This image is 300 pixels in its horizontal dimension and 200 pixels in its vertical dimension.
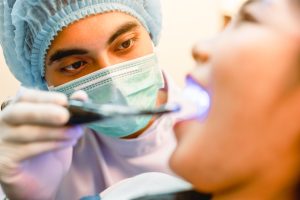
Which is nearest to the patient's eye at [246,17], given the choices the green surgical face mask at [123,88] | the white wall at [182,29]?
the green surgical face mask at [123,88]

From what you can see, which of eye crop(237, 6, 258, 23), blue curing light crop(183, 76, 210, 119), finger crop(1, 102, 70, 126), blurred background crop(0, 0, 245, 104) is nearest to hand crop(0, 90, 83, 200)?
finger crop(1, 102, 70, 126)

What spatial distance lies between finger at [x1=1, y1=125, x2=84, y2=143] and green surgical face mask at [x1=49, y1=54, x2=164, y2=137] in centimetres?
34

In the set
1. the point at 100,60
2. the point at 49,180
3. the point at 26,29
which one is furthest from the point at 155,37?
the point at 49,180

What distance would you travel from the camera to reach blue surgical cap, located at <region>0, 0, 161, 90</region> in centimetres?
118

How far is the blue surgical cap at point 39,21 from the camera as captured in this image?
118cm

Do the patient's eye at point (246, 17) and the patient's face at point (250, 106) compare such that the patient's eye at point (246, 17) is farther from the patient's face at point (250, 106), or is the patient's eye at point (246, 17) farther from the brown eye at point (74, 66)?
the brown eye at point (74, 66)

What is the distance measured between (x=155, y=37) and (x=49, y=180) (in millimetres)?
658

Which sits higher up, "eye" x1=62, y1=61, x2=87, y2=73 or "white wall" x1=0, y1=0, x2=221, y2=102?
"white wall" x1=0, y1=0, x2=221, y2=102

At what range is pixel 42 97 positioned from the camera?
2.65 ft

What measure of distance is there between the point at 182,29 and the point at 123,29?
2.48ft

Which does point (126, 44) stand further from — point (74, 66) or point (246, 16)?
point (246, 16)

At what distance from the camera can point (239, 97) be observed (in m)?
0.60

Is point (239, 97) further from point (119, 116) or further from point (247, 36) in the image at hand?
point (119, 116)

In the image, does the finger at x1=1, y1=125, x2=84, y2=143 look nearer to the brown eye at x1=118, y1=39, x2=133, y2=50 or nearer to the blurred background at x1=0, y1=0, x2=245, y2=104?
the brown eye at x1=118, y1=39, x2=133, y2=50
